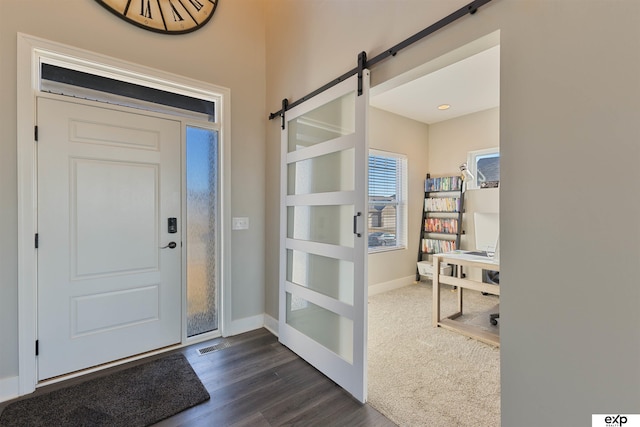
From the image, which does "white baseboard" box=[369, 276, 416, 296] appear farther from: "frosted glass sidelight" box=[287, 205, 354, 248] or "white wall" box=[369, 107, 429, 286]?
"frosted glass sidelight" box=[287, 205, 354, 248]

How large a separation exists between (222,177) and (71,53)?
1.42 m

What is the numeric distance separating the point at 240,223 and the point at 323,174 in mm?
1153

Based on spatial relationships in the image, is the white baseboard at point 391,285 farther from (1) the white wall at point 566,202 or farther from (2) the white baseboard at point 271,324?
(1) the white wall at point 566,202

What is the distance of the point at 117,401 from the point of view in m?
1.87

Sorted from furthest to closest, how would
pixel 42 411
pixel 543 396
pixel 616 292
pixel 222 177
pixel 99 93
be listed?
1. pixel 222 177
2. pixel 99 93
3. pixel 42 411
4. pixel 543 396
5. pixel 616 292

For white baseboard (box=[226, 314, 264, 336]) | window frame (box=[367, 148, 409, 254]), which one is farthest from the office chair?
white baseboard (box=[226, 314, 264, 336])

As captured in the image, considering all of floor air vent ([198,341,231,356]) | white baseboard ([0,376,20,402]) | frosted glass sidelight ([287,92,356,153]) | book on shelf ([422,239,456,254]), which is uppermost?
frosted glass sidelight ([287,92,356,153])

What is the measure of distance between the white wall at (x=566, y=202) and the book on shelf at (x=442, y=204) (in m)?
3.60

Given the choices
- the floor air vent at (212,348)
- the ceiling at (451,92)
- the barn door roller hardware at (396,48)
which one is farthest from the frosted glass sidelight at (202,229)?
the ceiling at (451,92)

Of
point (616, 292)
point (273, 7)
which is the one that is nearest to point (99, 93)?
point (273, 7)

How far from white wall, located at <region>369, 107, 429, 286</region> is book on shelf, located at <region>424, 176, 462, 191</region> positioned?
4.7 inches

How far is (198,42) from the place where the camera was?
2686 millimetres

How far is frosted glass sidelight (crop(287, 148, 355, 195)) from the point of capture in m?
2.07

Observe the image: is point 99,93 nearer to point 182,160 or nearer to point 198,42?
point 182,160
